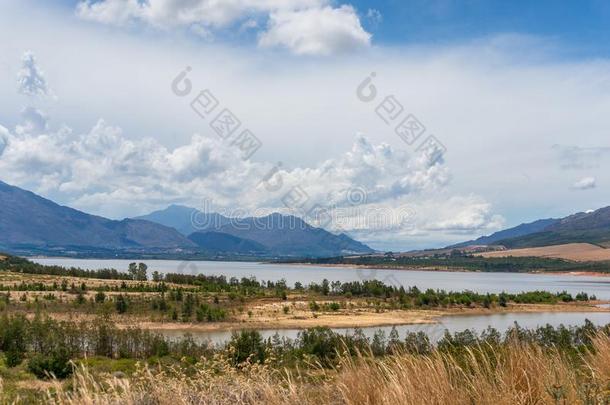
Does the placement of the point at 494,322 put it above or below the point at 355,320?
below

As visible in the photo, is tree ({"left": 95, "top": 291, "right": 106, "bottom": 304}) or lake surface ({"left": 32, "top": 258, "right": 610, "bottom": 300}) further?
lake surface ({"left": 32, "top": 258, "right": 610, "bottom": 300})

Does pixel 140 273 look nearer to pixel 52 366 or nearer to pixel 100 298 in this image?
pixel 100 298

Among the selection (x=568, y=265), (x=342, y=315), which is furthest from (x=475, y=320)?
(x=568, y=265)

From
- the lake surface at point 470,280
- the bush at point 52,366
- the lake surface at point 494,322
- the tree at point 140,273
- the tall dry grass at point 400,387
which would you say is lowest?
the lake surface at point 494,322

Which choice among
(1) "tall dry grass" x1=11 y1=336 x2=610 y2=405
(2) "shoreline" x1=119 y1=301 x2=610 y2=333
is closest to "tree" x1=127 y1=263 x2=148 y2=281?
(2) "shoreline" x1=119 y1=301 x2=610 y2=333

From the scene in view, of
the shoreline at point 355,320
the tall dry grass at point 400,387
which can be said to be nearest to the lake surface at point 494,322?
the shoreline at point 355,320

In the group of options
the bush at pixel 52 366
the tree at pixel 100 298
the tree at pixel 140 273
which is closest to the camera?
the bush at pixel 52 366

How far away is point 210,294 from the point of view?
63.0 metres

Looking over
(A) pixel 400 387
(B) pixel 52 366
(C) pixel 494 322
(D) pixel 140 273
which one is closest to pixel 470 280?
(D) pixel 140 273

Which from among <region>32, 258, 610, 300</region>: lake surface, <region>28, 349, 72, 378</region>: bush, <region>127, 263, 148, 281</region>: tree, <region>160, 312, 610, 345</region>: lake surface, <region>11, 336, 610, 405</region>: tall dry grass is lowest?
<region>160, 312, 610, 345</region>: lake surface

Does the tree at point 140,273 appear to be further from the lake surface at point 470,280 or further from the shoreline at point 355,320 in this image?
the shoreline at point 355,320

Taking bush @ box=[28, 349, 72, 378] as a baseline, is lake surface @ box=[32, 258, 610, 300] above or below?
below

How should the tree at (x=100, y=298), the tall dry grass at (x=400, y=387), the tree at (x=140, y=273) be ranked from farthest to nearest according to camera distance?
the tree at (x=140, y=273), the tree at (x=100, y=298), the tall dry grass at (x=400, y=387)

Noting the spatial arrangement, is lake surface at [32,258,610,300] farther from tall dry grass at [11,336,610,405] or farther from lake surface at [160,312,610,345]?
tall dry grass at [11,336,610,405]
